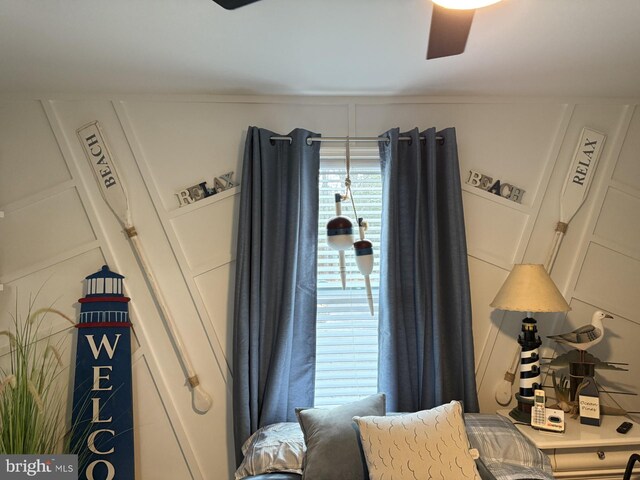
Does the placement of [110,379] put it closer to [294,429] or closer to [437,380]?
[294,429]

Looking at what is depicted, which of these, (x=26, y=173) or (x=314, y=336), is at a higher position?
(x=26, y=173)

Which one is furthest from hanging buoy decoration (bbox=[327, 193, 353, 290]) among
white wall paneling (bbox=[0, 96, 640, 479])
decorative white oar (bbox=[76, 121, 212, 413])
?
decorative white oar (bbox=[76, 121, 212, 413])

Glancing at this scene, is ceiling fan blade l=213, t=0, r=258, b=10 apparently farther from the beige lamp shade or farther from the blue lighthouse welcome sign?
the beige lamp shade

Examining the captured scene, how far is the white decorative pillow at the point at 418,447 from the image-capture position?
2105 millimetres

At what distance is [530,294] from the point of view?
2701 mm

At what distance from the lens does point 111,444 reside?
283cm

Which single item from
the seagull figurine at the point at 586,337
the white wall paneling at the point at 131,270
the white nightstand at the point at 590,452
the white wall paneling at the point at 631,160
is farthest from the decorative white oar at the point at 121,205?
the white wall paneling at the point at 631,160

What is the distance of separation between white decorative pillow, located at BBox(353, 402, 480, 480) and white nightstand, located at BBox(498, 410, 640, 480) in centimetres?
51

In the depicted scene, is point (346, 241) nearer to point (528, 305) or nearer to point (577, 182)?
point (528, 305)

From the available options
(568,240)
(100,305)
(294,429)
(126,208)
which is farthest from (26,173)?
(568,240)

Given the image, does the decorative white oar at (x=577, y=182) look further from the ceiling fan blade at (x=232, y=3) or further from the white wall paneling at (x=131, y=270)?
the ceiling fan blade at (x=232, y=3)

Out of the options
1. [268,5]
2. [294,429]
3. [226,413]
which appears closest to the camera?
[268,5]

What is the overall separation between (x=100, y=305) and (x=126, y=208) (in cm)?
52

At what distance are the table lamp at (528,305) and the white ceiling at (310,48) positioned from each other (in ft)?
3.30
